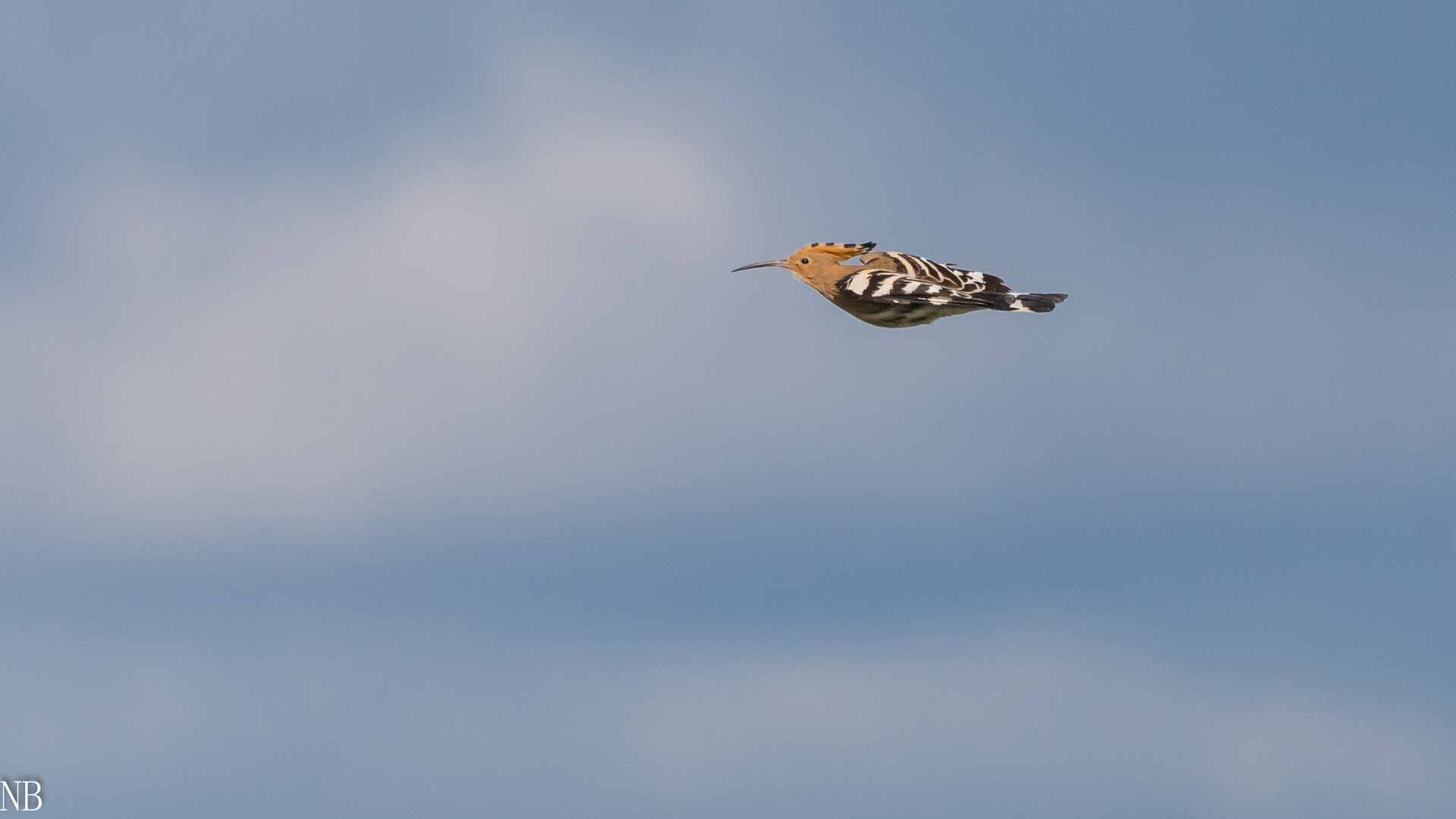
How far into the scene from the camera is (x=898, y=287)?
94.7 feet

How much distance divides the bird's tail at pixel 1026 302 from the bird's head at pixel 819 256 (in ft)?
9.84

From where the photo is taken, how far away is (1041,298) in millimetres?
28734

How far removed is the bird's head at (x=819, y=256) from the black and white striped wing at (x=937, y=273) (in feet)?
1.04

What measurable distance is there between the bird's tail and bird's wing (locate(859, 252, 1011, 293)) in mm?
457

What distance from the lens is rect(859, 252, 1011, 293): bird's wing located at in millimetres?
29394

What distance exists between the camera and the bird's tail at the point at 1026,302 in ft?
93.7

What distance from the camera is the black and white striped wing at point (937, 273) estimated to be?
2941cm

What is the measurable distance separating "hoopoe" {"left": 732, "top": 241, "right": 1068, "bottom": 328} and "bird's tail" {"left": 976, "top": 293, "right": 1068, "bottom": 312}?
1cm

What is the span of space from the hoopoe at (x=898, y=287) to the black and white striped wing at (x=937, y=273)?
0.01 meters

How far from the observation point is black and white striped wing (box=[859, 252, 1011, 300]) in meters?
29.4

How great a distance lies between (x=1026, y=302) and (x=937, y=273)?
193cm

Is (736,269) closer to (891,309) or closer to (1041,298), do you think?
(891,309)

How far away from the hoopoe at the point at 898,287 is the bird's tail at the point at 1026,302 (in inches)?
0.5

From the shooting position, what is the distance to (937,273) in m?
29.8
